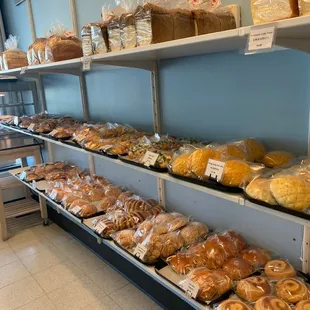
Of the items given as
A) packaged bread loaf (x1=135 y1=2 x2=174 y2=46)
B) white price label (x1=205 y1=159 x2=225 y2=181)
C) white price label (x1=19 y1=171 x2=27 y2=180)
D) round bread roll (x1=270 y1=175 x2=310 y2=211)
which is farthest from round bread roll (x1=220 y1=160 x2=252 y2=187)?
white price label (x1=19 y1=171 x2=27 y2=180)

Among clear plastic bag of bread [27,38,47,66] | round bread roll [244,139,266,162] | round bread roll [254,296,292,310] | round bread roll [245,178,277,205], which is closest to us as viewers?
round bread roll [245,178,277,205]

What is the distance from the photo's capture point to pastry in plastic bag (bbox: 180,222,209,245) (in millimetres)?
1646

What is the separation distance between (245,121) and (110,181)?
1.39 metres

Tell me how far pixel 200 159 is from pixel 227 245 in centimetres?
51

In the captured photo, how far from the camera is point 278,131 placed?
1.36m

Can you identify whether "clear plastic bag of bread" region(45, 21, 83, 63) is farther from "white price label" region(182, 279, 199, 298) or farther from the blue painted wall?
"white price label" region(182, 279, 199, 298)

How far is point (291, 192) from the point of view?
0.94 meters

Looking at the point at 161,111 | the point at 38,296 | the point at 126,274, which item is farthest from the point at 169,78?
the point at 38,296

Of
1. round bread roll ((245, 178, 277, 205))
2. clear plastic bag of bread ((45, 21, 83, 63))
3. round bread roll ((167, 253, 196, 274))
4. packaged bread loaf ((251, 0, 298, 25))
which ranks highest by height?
clear plastic bag of bread ((45, 21, 83, 63))

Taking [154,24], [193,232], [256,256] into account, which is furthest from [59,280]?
[154,24]

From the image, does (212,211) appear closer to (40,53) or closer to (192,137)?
(192,137)

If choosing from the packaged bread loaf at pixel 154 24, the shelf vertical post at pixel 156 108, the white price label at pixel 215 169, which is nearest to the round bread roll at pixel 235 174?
the white price label at pixel 215 169

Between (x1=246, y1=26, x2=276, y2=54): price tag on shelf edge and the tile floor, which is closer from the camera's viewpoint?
(x1=246, y1=26, x2=276, y2=54): price tag on shelf edge

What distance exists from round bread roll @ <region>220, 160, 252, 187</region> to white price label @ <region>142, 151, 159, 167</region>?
38 centimetres
